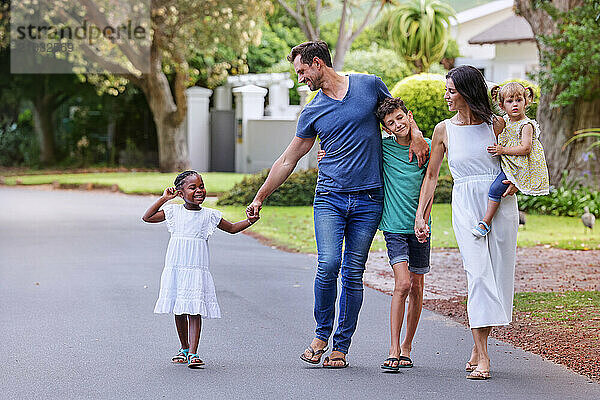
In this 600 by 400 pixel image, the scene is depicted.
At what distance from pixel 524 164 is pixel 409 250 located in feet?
3.05

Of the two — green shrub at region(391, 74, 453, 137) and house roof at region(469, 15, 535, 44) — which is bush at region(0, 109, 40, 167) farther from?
green shrub at region(391, 74, 453, 137)

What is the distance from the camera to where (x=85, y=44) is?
25.8m

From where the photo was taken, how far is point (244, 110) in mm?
28281

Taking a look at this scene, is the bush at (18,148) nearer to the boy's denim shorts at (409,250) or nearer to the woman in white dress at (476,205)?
the boy's denim shorts at (409,250)

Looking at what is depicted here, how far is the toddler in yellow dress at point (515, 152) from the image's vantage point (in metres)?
5.97

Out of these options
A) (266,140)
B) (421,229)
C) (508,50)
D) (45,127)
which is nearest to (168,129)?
(266,140)

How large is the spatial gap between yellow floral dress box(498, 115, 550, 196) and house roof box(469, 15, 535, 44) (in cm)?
2427

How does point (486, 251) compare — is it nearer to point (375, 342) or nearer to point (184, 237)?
point (375, 342)

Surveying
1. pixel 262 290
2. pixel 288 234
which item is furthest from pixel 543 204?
pixel 262 290

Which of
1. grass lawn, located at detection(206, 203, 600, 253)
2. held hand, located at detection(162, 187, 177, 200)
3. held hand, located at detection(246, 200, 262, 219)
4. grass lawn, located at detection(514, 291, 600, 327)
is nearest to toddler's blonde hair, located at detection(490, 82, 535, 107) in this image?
held hand, located at detection(246, 200, 262, 219)

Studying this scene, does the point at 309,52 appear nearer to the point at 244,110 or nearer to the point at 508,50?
the point at 244,110

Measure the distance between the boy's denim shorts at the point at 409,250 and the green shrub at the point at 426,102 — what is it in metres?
12.4

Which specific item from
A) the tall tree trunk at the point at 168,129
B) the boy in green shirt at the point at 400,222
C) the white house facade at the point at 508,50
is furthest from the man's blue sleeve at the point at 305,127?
the white house facade at the point at 508,50

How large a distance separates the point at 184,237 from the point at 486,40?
25.6m
